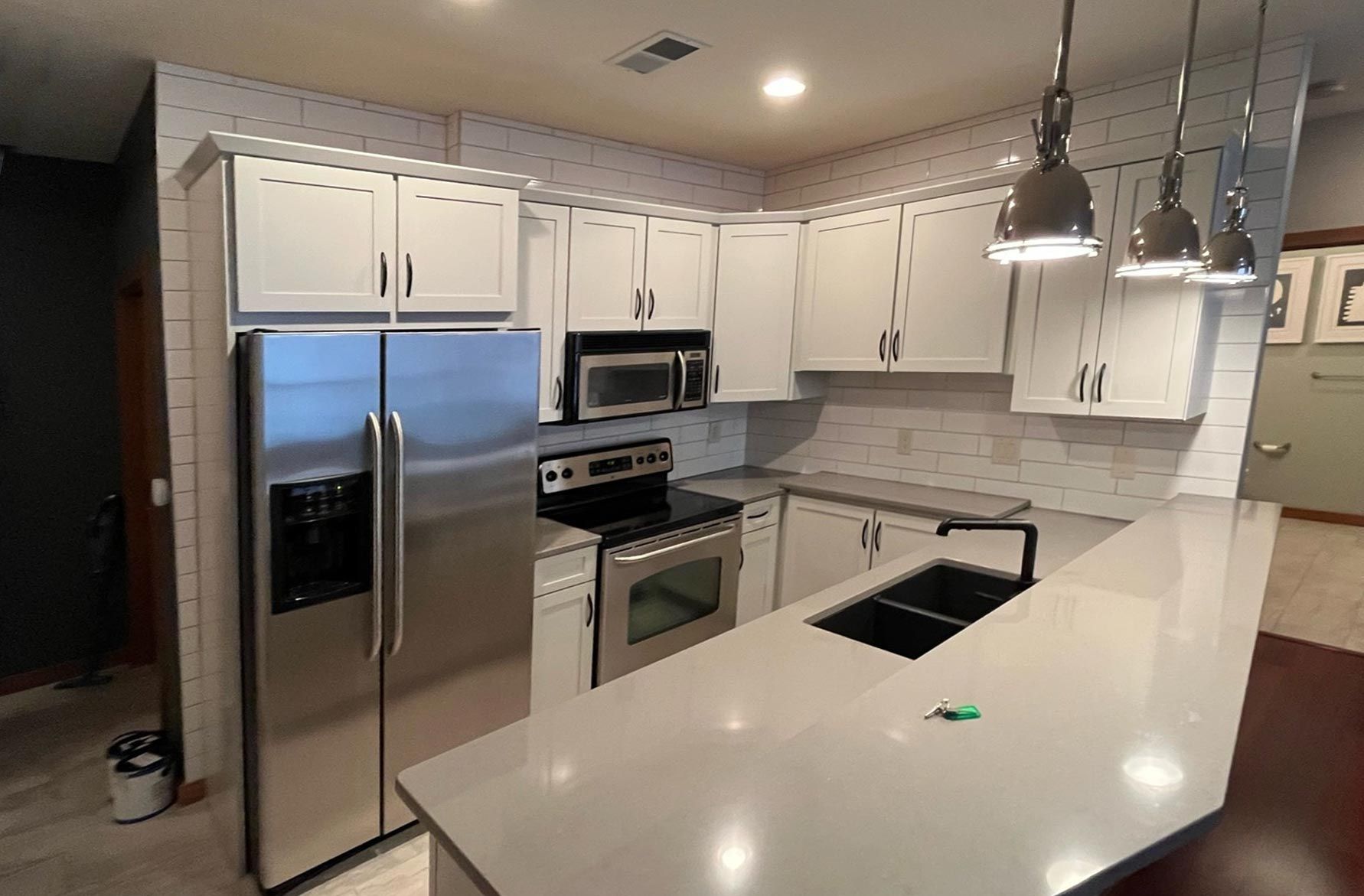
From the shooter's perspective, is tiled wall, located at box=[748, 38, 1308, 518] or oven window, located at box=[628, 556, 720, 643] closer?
tiled wall, located at box=[748, 38, 1308, 518]

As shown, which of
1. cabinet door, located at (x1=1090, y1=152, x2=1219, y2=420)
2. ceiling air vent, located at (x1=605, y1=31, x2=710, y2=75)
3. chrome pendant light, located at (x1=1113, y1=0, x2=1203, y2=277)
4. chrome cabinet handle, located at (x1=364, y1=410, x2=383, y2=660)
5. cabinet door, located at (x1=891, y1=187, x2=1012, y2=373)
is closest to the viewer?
chrome pendant light, located at (x1=1113, y1=0, x2=1203, y2=277)

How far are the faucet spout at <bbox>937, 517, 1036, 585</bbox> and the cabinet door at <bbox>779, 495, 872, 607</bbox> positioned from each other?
1.12 m

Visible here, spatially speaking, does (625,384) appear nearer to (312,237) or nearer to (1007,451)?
(312,237)

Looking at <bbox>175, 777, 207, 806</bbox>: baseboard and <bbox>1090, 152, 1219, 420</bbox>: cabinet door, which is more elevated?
<bbox>1090, 152, 1219, 420</bbox>: cabinet door

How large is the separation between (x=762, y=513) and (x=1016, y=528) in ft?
5.23

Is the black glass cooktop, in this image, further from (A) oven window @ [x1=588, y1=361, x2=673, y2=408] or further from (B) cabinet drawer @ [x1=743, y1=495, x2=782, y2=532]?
(A) oven window @ [x1=588, y1=361, x2=673, y2=408]

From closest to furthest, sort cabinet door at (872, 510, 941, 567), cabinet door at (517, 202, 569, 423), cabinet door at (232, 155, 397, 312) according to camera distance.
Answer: cabinet door at (232, 155, 397, 312)
cabinet door at (517, 202, 569, 423)
cabinet door at (872, 510, 941, 567)

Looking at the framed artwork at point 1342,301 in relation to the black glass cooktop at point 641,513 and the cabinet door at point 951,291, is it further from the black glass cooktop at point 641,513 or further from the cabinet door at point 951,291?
the black glass cooktop at point 641,513

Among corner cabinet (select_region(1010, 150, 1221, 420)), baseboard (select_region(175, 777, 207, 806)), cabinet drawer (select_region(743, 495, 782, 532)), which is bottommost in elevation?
Result: baseboard (select_region(175, 777, 207, 806))

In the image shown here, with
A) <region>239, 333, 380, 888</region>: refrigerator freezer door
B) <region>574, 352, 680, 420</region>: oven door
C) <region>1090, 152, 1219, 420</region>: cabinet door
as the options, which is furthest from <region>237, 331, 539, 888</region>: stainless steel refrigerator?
<region>1090, 152, 1219, 420</region>: cabinet door

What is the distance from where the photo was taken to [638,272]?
3.09m

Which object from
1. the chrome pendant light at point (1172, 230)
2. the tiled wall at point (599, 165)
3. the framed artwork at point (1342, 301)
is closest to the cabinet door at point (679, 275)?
the tiled wall at point (599, 165)

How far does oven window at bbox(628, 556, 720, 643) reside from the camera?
9.58 ft

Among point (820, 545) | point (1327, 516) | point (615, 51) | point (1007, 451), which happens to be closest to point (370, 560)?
point (615, 51)
